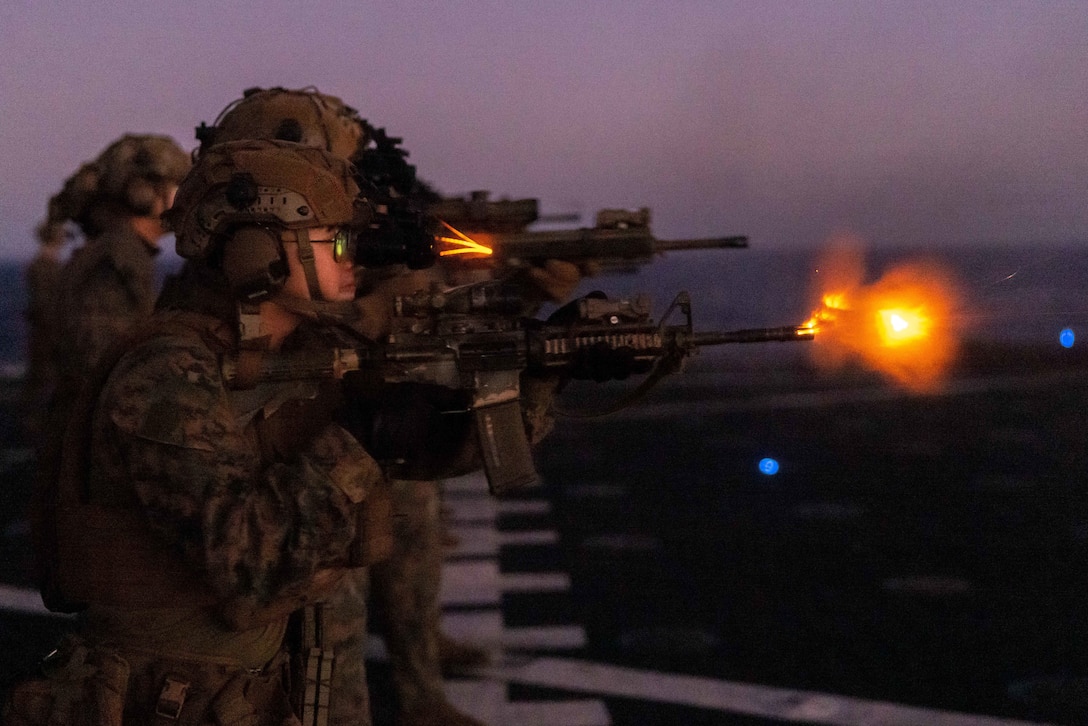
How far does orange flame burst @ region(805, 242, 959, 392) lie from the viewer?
3.77 m

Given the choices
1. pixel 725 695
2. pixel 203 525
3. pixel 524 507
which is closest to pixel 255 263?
pixel 203 525

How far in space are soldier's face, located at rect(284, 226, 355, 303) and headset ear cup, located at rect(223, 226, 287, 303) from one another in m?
0.05

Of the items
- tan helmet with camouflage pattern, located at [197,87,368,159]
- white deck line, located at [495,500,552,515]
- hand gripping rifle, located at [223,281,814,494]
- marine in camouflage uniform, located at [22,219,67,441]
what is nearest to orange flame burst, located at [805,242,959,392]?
hand gripping rifle, located at [223,281,814,494]

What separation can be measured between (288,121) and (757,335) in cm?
208

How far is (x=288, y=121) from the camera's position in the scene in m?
4.49

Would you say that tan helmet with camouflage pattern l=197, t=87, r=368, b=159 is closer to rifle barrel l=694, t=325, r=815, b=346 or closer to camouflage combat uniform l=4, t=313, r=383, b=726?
camouflage combat uniform l=4, t=313, r=383, b=726

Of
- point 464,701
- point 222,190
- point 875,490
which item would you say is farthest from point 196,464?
point 875,490

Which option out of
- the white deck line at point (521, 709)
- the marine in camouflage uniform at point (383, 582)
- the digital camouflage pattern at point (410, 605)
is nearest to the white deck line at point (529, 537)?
the white deck line at point (521, 709)

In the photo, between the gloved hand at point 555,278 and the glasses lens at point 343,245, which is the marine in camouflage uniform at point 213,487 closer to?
the glasses lens at point 343,245

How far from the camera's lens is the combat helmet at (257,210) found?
3.11m

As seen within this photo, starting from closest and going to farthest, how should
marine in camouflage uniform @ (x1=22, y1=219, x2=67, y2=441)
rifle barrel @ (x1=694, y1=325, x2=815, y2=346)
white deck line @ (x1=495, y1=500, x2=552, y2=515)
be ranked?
1. rifle barrel @ (x1=694, y1=325, x2=815, y2=346)
2. white deck line @ (x1=495, y1=500, x2=552, y2=515)
3. marine in camouflage uniform @ (x1=22, y1=219, x2=67, y2=441)

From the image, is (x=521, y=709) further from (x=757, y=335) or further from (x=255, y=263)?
(x=255, y=263)

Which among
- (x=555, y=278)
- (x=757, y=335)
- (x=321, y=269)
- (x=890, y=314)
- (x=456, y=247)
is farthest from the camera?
(x=555, y=278)

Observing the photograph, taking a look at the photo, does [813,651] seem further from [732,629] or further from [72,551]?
[72,551]
